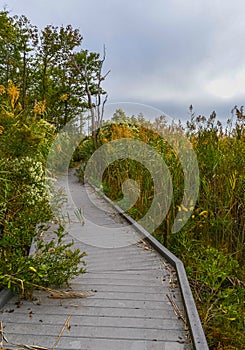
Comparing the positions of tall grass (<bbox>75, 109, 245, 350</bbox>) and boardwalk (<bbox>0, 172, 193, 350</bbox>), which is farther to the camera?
tall grass (<bbox>75, 109, 245, 350</bbox>)

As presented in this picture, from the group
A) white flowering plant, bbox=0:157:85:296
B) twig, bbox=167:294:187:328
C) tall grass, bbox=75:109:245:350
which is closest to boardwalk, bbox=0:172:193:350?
twig, bbox=167:294:187:328

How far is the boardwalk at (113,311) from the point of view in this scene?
1885 mm

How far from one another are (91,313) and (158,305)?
448 mm

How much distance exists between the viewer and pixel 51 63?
14.8m

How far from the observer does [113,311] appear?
2.20 metres

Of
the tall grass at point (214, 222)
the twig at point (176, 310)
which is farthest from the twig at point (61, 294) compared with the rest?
the tall grass at point (214, 222)

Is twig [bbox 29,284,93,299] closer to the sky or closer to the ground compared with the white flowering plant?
closer to the ground

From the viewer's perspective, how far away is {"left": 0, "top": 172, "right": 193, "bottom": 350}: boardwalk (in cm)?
188

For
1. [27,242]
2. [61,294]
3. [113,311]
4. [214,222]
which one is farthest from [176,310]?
[214,222]

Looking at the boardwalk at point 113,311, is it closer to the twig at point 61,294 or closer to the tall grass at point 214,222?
the twig at point 61,294

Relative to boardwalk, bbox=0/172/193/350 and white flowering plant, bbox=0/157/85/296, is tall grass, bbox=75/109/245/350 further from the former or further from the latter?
white flowering plant, bbox=0/157/85/296

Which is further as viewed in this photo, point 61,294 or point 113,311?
point 61,294

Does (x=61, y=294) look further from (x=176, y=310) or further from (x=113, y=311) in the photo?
(x=176, y=310)

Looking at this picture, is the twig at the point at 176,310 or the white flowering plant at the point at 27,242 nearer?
the twig at the point at 176,310
